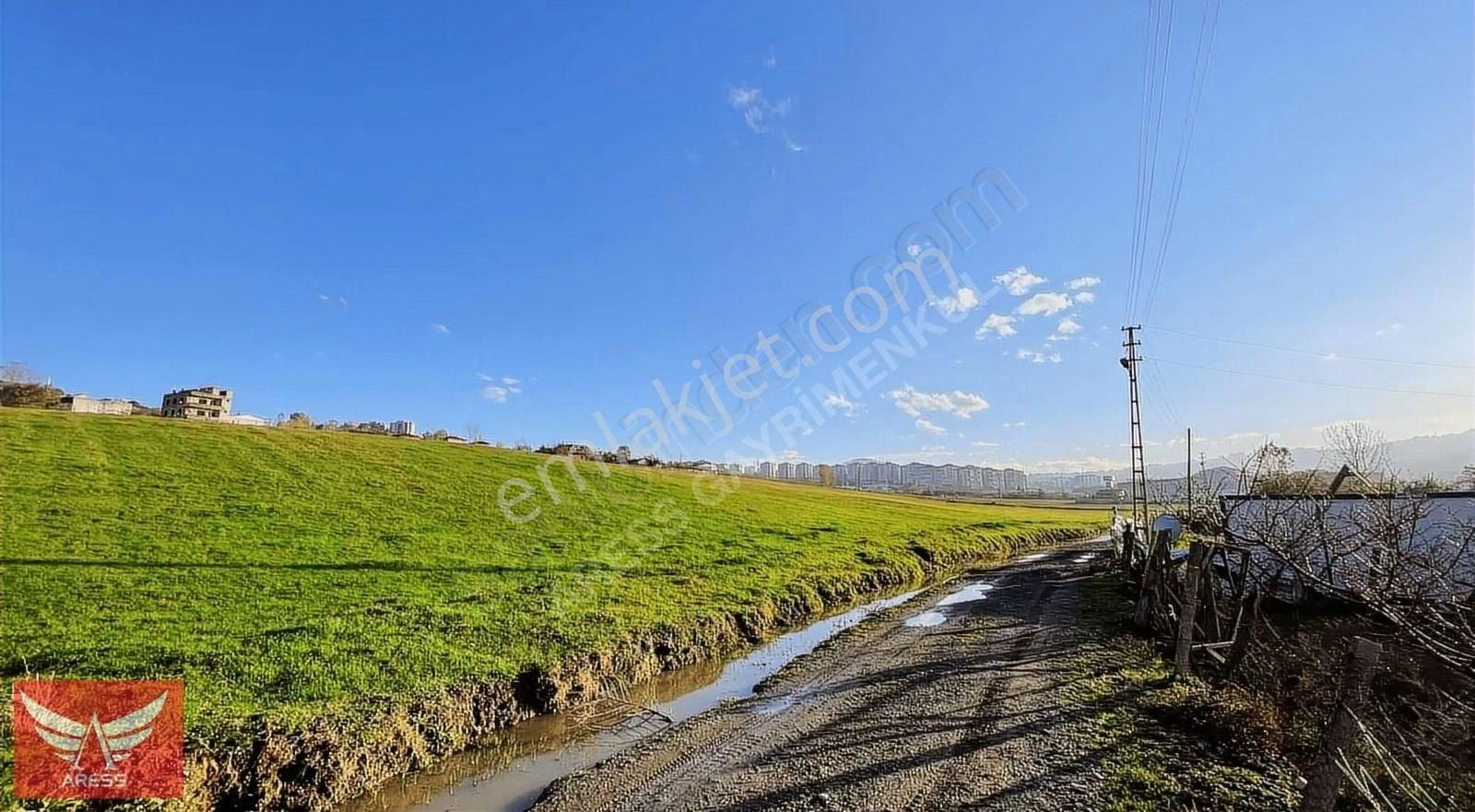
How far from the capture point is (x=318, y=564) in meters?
14.8

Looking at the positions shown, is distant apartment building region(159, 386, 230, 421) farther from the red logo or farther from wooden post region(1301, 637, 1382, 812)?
wooden post region(1301, 637, 1382, 812)

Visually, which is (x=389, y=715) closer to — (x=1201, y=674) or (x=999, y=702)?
(x=999, y=702)

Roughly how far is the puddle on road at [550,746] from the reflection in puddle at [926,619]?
15.1 ft

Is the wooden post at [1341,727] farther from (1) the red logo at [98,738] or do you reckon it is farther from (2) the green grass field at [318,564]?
(1) the red logo at [98,738]

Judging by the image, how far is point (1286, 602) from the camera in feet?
47.0

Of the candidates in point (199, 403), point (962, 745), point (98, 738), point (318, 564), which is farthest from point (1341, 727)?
point (199, 403)

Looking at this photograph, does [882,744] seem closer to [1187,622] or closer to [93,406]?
[1187,622]

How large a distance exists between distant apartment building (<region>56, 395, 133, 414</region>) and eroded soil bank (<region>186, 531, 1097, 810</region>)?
42.4m

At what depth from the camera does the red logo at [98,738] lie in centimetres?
609

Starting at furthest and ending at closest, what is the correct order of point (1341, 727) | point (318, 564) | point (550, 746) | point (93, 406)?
point (93, 406), point (318, 564), point (550, 746), point (1341, 727)

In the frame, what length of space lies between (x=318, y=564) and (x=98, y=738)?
861 centimetres

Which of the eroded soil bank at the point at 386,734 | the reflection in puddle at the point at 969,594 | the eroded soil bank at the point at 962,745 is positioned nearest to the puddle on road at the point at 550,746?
the eroded soil bank at the point at 386,734

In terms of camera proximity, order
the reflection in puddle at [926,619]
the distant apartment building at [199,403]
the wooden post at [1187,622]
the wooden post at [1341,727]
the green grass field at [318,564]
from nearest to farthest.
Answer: the wooden post at [1341,727]
the green grass field at [318,564]
the wooden post at [1187,622]
the reflection in puddle at [926,619]
the distant apartment building at [199,403]

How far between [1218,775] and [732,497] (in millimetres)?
36042
